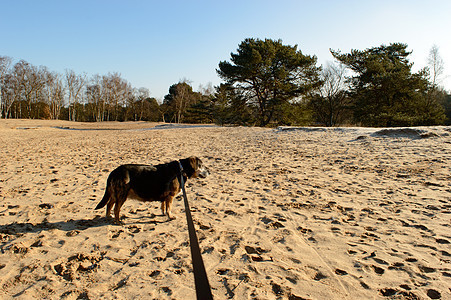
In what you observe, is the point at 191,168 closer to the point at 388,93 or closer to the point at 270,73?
the point at 270,73

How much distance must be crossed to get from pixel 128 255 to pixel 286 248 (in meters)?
2.11

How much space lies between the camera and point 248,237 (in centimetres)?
372

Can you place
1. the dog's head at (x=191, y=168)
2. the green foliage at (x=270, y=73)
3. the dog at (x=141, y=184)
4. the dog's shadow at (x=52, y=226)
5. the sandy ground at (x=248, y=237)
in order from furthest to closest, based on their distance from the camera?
the green foliage at (x=270, y=73) → the dog's head at (x=191, y=168) → the dog at (x=141, y=184) → the dog's shadow at (x=52, y=226) → the sandy ground at (x=248, y=237)

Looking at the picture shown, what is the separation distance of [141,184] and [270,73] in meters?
27.0

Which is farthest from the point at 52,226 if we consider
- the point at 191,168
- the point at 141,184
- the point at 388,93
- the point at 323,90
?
the point at 323,90

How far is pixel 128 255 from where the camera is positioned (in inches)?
127

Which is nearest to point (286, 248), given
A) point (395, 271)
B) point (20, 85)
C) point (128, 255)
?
point (395, 271)

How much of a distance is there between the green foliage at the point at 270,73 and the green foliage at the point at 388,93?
5392 mm

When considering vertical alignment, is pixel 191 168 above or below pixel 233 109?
below

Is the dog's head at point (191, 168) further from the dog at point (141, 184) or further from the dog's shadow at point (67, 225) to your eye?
the dog's shadow at point (67, 225)

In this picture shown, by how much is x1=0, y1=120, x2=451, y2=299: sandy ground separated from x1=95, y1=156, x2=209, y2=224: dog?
1.38ft

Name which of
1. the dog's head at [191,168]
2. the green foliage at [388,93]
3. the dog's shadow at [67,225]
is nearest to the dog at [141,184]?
the dog's head at [191,168]

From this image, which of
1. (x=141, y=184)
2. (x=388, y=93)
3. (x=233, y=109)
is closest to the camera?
(x=141, y=184)

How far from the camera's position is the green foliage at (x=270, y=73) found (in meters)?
27.9
